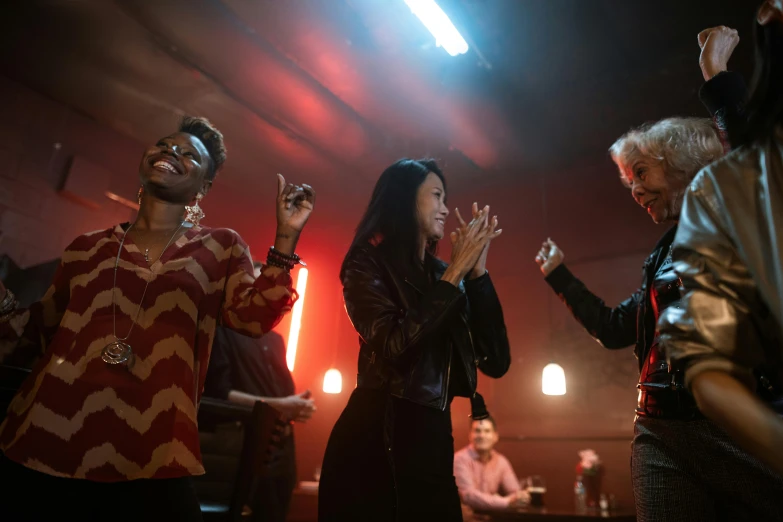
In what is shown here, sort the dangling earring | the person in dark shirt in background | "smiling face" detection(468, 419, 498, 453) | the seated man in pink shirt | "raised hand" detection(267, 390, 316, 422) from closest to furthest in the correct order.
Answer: the dangling earring → the person in dark shirt in background → "raised hand" detection(267, 390, 316, 422) → the seated man in pink shirt → "smiling face" detection(468, 419, 498, 453)

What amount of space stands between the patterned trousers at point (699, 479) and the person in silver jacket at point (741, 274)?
21.2 inches

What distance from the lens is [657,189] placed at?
173 cm

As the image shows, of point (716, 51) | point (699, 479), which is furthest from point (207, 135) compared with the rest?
point (699, 479)

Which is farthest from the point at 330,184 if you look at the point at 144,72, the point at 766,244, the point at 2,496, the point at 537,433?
the point at 766,244

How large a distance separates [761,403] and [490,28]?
3813 mm

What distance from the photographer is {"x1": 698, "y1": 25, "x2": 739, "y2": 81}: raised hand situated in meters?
1.32

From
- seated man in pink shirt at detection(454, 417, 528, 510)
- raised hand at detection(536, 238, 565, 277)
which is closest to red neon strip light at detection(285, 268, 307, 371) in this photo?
seated man in pink shirt at detection(454, 417, 528, 510)

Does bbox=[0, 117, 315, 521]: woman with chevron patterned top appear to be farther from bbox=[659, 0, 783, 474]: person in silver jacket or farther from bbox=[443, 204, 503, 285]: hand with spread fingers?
bbox=[659, 0, 783, 474]: person in silver jacket

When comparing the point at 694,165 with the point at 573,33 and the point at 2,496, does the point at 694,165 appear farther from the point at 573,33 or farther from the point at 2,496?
the point at 573,33

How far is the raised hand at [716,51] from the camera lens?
1.32 meters

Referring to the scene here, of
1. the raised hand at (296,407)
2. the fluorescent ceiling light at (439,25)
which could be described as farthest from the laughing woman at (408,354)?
the fluorescent ceiling light at (439,25)

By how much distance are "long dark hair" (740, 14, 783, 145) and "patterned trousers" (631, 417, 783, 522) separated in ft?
2.39

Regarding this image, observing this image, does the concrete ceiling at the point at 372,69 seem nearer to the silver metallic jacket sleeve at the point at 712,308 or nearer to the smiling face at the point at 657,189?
the smiling face at the point at 657,189

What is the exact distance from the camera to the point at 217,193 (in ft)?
19.5
